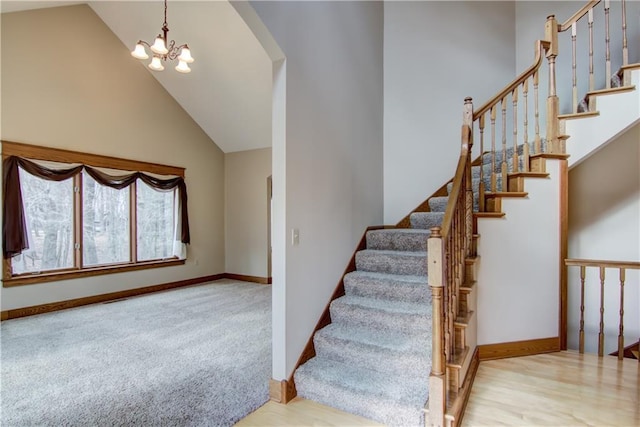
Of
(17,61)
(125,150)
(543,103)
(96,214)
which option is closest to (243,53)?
(125,150)

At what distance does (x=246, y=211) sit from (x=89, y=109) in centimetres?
305

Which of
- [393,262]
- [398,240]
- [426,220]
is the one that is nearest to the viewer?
[393,262]

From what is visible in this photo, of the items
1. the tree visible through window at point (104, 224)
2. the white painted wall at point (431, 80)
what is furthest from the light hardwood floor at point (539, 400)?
the tree visible through window at point (104, 224)

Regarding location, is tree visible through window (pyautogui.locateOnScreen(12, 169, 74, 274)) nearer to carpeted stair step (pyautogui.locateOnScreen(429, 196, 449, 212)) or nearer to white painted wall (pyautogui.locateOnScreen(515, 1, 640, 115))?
carpeted stair step (pyautogui.locateOnScreen(429, 196, 449, 212))

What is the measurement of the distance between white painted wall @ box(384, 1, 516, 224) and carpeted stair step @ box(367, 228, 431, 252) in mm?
777

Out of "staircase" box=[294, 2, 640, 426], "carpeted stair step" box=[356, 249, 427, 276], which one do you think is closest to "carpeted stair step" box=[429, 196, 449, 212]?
"staircase" box=[294, 2, 640, 426]

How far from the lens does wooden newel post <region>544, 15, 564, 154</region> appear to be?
2859mm

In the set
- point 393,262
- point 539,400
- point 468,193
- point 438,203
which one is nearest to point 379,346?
point 393,262

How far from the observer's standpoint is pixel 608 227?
3.93m

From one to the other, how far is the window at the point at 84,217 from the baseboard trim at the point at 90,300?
0.37m

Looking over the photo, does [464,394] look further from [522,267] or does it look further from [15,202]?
[15,202]

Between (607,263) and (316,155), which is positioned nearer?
(316,155)

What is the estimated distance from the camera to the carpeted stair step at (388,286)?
268 cm

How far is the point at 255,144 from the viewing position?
6355mm
